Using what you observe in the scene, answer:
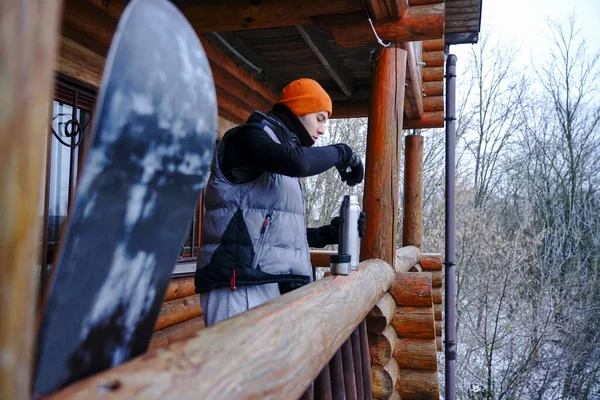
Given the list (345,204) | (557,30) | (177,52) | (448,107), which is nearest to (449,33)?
(448,107)

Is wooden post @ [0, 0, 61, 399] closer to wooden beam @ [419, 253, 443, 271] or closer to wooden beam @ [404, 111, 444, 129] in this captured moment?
wooden beam @ [404, 111, 444, 129]

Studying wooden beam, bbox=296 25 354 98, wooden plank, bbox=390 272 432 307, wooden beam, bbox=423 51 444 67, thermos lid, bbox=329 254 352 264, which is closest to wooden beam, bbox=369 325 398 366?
wooden plank, bbox=390 272 432 307

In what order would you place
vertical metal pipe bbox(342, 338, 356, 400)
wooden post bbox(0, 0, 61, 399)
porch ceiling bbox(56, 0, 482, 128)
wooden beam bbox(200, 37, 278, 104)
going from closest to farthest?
wooden post bbox(0, 0, 61, 399) → vertical metal pipe bbox(342, 338, 356, 400) → porch ceiling bbox(56, 0, 482, 128) → wooden beam bbox(200, 37, 278, 104)

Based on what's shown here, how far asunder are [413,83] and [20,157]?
16.7ft

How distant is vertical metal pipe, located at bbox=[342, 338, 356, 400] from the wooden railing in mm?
334

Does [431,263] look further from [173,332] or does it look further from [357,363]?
[357,363]

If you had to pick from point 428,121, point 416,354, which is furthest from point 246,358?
point 428,121

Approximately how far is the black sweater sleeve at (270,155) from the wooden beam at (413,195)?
5491mm

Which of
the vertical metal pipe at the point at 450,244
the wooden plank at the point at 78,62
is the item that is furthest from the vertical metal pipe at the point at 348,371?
the vertical metal pipe at the point at 450,244

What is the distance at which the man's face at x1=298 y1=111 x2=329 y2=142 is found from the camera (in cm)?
244

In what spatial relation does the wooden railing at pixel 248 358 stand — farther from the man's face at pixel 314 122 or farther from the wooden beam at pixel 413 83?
the wooden beam at pixel 413 83

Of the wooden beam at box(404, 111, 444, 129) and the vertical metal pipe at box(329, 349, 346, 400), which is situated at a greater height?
the wooden beam at box(404, 111, 444, 129)

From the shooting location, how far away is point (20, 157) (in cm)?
49

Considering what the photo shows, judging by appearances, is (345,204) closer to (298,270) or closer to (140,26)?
(298,270)
